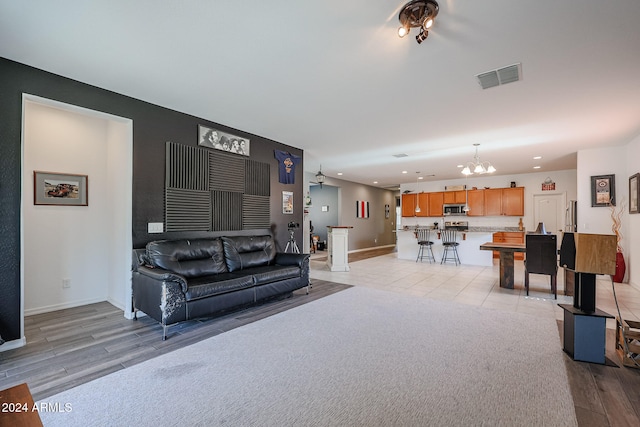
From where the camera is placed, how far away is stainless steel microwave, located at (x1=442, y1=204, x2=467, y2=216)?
9.30 m

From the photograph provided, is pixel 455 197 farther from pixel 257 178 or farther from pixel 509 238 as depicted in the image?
pixel 257 178

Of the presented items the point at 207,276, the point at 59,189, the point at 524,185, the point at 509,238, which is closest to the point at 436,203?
the point at 509,238

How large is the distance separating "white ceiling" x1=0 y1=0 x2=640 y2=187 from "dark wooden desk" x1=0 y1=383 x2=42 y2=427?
2317 mm

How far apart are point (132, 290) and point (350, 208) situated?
8.11m

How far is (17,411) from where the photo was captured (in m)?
1.11

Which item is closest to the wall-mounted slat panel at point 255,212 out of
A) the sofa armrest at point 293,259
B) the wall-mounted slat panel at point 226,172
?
the wall-mounted slat panel at point 226,172

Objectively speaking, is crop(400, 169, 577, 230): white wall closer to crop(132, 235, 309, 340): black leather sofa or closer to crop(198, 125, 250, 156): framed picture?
crop(132, 235, 309, 340): black leather sofa

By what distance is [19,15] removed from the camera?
2098 mm

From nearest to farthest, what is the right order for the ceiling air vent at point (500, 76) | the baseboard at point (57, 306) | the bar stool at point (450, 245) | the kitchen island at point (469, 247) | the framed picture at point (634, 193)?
1. the ceiling air vent at point (500, 76)
2. the baseboard at point (57, 306)
3. the framed picture at point (634, 193)
4. the kitchen island at point (469, 247)
5. the bar stool at point (450, 245)

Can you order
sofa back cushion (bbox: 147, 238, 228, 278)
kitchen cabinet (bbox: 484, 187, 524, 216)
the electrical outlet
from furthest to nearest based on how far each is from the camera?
kitchen cabinet (bbox: 484, 187, 524, 216)
the electrical outlet
sofa back cushion (bbox: 147, 238, 228, 278)

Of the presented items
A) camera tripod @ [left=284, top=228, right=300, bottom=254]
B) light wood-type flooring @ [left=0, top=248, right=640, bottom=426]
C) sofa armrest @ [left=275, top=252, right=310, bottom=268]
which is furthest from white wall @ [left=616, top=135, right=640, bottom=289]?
camera tripod @ [left=284, top=228, right=300, bottom=254]

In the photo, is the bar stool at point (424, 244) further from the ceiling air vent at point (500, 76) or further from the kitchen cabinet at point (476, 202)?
the ceiling air vent at point (500, 76)

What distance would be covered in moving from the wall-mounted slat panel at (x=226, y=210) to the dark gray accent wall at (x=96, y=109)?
0.29m

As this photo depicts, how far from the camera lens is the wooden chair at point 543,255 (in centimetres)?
438
